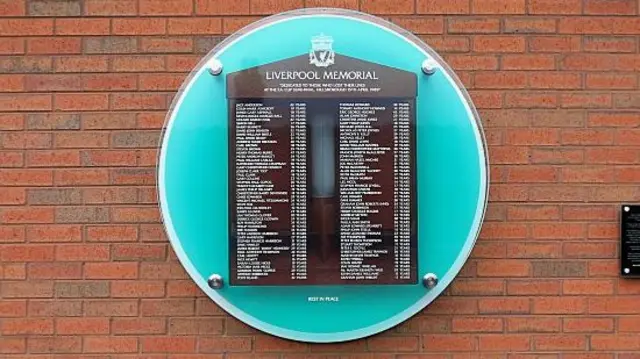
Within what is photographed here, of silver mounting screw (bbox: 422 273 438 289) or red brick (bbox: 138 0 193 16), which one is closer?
silver mounting screw (bbox: 422 273 438 289)

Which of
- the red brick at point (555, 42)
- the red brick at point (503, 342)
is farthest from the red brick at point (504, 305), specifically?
the red brick at point (555, 42)

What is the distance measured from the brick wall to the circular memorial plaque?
14 cm

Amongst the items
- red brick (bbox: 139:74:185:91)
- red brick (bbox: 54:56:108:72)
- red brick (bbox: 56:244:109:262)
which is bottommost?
red brick (bbox: 56:244:109:262)

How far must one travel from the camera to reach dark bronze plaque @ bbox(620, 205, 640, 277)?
128 inches

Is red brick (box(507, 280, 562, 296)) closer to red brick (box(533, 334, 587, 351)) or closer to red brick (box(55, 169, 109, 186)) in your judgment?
red brick (box(533, 334, 587, 351))

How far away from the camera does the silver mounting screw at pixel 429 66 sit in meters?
3.15

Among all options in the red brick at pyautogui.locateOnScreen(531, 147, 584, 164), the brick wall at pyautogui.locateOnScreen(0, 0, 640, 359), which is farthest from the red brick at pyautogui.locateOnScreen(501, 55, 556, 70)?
the red brick at pyautogui.locateOnScreen(531, 147, 584, 164)

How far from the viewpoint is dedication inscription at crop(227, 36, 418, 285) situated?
10.1 ft

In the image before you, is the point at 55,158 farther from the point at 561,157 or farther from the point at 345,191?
the point at 561,157

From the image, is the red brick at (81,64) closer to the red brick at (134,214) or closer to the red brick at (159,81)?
the red brick at (159,81)

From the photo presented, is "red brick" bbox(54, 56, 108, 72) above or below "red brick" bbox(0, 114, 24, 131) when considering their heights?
above

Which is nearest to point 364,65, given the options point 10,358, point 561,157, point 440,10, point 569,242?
point 440,10

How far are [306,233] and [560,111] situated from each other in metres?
1.30

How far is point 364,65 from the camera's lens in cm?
313
